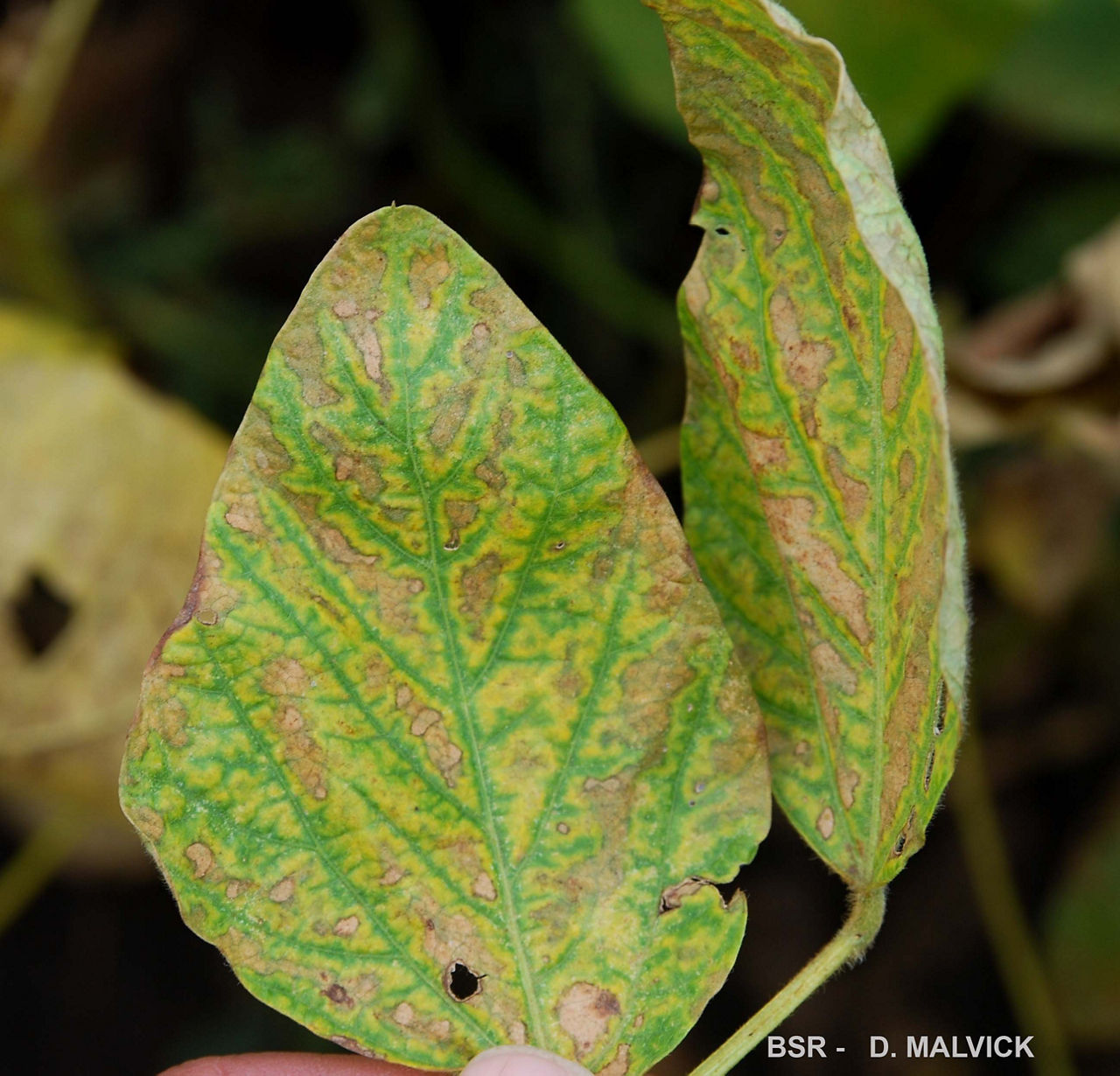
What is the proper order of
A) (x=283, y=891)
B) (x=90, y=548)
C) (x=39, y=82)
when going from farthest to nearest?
(x=39, y=82), (x=90, y=548), (x=283, y=891)

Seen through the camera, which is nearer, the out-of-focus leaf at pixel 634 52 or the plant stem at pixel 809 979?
the plant stem at pixel 809 979

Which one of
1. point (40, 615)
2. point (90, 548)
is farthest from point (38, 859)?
point (90, 548)

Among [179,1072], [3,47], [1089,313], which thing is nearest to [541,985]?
[179,1072]

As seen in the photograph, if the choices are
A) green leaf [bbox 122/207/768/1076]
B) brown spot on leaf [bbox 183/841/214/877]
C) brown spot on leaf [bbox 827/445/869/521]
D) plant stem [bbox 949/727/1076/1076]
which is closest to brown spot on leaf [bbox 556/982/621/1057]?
green leaf [bbox 122/207/768/1076]

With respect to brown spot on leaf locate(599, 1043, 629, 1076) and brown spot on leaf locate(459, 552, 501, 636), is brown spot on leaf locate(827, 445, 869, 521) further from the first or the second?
brown spot on leaf locate(599, 1043, 629, 1076)

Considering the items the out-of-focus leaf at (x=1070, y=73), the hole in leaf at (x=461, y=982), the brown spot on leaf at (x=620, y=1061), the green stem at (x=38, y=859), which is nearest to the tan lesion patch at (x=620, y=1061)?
the brown spot on leaf at (x=620, y=1061)

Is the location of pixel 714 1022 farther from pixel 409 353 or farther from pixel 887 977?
pixel 409 353

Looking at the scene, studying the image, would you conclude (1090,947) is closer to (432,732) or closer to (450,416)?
(432,732)

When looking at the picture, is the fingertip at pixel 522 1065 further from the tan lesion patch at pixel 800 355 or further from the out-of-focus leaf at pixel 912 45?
the out-of-focus leaf at pixel 912 45
